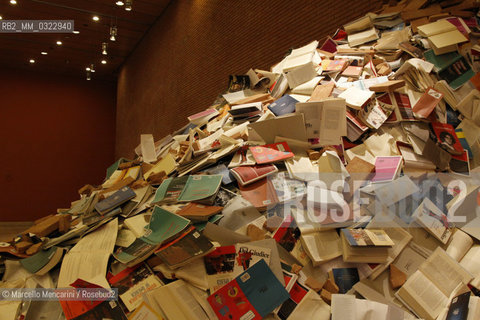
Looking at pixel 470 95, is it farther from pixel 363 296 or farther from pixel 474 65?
pixel 363 296

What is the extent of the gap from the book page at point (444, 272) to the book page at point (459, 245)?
95mm

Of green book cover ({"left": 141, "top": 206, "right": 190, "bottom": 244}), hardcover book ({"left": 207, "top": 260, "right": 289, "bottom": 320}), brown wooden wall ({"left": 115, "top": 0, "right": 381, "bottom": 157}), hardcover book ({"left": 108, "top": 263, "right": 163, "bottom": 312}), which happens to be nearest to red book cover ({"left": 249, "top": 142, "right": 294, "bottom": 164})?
green book cover ({"left": 141, "top": 206, "right": 190, "bottom": 244})

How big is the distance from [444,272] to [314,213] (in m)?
0.60

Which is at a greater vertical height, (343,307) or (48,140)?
(48,140)

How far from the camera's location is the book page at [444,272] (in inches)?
59.6

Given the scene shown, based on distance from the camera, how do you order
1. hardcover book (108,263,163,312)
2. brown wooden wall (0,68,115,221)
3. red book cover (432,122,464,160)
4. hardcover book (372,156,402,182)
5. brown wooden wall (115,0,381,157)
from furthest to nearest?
brown wooden wall (0,68,115,221), brown wooden wall (115,0,381,157), red book cover (432,122,464,160), hardcover book (372,156,402,182), hardcover book (108,263,163,312)

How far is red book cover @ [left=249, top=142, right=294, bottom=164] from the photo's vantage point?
2.17 m

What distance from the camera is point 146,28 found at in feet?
25.7

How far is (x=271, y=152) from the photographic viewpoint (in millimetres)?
2244

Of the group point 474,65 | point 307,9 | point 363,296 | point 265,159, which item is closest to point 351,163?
point 265,159

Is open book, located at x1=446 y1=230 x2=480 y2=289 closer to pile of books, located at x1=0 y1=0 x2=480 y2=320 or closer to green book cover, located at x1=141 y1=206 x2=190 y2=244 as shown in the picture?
pile of books, located at x1=0 y1=0 x2=480 y2=320

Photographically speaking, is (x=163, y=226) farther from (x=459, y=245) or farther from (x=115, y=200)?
(x=459, y=245)

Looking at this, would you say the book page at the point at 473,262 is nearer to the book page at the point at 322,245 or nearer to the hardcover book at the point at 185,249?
the book page at the point at 322,245

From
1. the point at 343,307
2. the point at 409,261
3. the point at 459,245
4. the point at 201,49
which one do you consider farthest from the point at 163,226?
the point at 201,49
